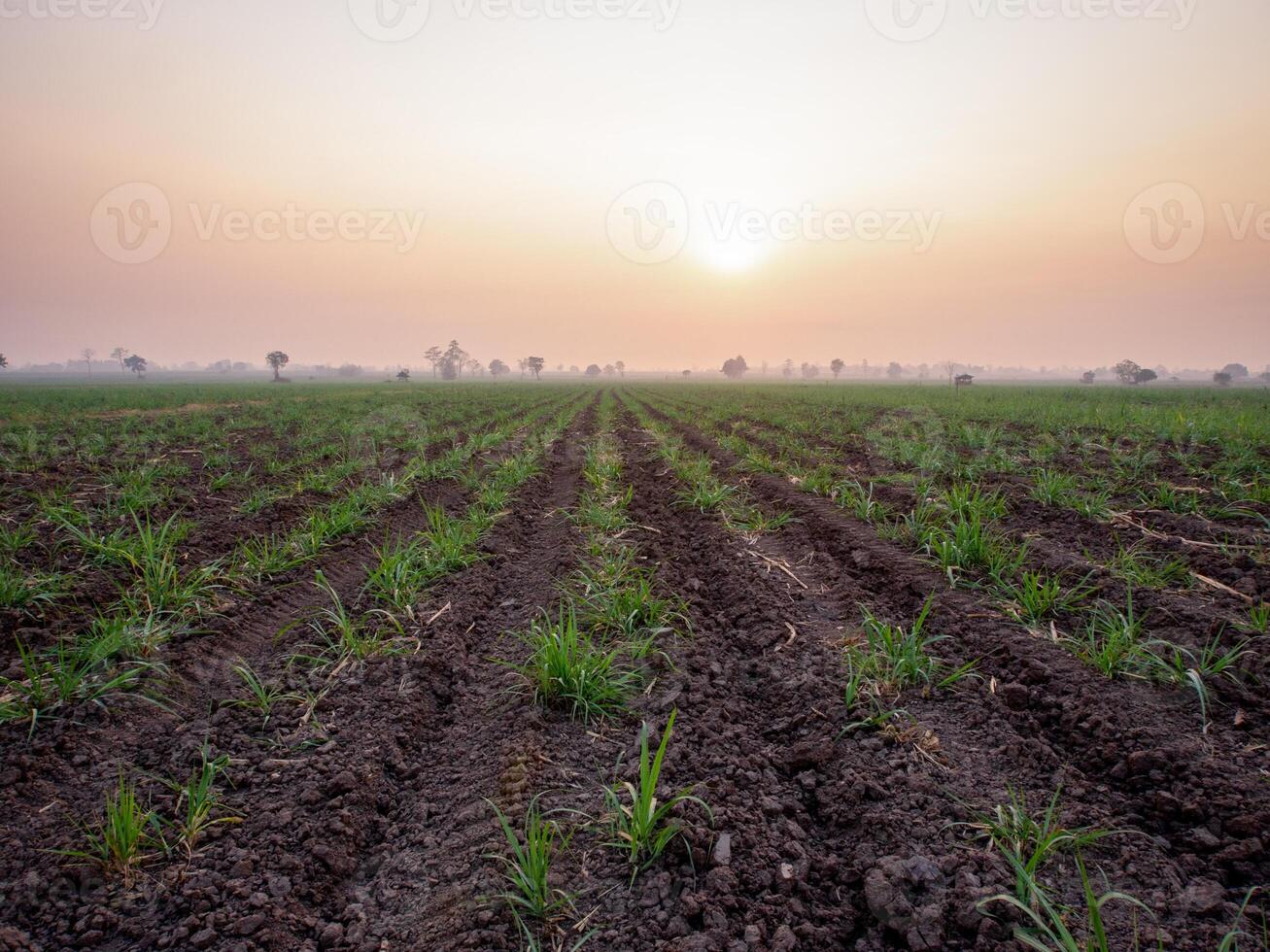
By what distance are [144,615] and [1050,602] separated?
235 inches

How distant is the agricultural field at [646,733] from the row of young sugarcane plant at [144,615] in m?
0.03

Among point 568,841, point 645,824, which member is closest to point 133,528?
point 568,841

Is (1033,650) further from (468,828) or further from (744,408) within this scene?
(744,408)

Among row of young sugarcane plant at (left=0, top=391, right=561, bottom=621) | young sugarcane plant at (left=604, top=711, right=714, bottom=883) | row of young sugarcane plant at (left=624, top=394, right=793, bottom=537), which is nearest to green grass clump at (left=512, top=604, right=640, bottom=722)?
young sugarcane plant at (left=604, top=711, right=714, bottom=883)

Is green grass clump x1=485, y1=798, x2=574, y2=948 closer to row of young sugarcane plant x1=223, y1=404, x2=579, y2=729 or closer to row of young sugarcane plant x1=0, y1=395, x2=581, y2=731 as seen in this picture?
row of young sugarcane plant x1=223, y1=404, x2=579, y2=729

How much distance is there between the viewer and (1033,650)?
123 inches

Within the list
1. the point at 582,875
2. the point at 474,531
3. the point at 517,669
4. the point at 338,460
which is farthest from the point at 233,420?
the point at 582,875

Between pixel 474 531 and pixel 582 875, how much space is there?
4088 mm

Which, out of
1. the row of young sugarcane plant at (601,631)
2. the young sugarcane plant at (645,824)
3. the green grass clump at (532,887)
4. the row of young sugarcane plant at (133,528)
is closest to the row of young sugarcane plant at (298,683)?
the row of young sugarcane plant at (133,528)

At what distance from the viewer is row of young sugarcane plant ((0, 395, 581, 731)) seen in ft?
8.97

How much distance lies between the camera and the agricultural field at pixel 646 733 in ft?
5.74

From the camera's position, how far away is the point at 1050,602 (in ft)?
11.7

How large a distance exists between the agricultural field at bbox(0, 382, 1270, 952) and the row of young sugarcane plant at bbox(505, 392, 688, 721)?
1.2 inches

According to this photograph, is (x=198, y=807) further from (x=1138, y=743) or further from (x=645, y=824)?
(x=1138, y=743)
